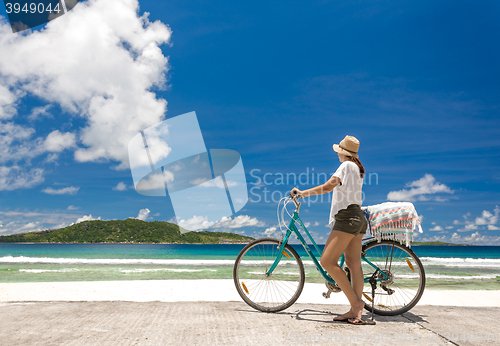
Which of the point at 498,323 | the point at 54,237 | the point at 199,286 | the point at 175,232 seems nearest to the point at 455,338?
the point at 498,323

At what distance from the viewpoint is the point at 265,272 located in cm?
385

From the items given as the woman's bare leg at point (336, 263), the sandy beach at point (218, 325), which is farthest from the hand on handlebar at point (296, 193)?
the sandy beach at point (218, 325)

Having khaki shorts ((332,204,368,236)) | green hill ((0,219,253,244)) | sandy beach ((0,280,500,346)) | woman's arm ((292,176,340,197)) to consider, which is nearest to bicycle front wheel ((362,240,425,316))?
sandy beach ((0,280,500,346))

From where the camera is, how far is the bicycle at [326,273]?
12.0 ft

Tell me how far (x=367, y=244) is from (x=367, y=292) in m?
0.66

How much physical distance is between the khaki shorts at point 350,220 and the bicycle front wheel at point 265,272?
71 cm

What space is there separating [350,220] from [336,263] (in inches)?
19.5

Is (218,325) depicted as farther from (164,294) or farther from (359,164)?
(164,294)

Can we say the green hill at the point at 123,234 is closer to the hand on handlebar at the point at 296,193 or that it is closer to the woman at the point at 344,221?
the hand on handlebar at the point at 296,193

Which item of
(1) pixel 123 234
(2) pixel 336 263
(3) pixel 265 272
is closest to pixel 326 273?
(2) pixel 336 263

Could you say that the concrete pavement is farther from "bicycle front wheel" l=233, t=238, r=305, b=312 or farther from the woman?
the woman

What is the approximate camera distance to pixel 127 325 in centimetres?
298

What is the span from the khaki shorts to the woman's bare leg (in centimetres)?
5

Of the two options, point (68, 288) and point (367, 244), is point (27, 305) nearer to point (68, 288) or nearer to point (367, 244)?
point (68, 288)
